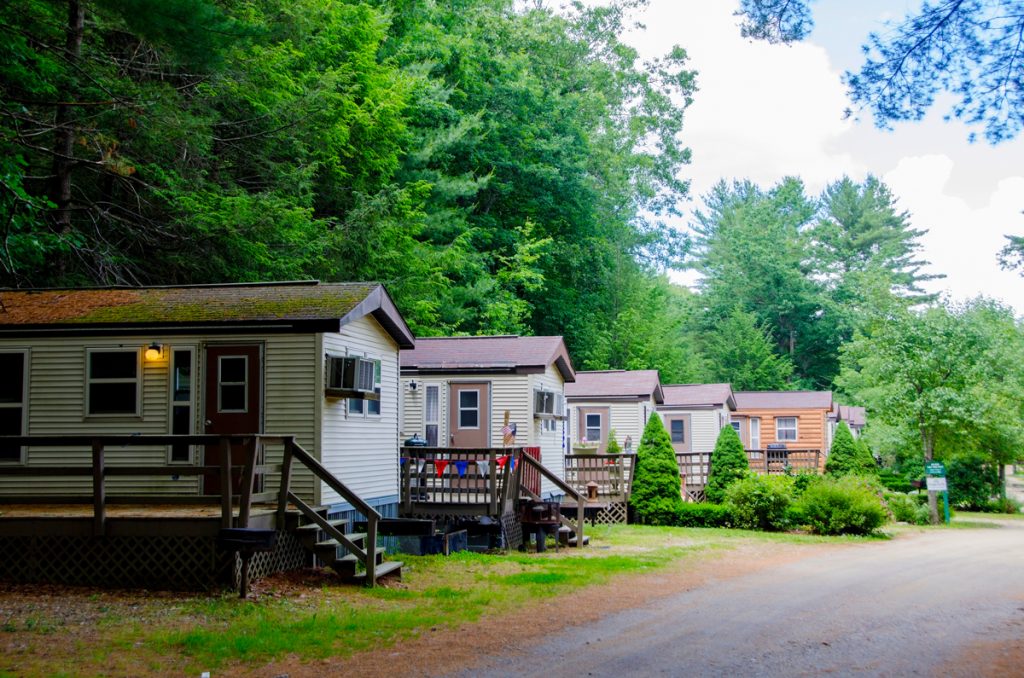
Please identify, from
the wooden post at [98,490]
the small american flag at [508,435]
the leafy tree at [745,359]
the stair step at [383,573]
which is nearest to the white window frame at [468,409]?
the small american flag at [508,435]

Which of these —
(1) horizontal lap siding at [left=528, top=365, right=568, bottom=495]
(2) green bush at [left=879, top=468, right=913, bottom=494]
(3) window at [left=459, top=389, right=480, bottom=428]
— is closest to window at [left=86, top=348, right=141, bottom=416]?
(3) window at [left=459, top=389, right=480, bottom=428]

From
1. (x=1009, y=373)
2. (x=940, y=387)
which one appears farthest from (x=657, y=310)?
(x=940, y=387)

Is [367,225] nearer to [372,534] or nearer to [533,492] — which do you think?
[533,492]

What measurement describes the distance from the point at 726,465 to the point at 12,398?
18.0 meters

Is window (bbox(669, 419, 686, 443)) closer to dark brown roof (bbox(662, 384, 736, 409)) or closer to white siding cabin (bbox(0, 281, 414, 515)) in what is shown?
dark brown roof (bbox(662, 384, 736, 409))

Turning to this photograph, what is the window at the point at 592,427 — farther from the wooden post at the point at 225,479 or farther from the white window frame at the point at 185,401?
the wooden post at the point at 225,479

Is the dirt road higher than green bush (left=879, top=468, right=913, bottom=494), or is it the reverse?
the dirt road

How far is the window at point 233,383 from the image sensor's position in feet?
43.9

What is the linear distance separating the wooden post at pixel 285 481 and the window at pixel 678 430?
25839 millimetres

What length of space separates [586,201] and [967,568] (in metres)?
30.3

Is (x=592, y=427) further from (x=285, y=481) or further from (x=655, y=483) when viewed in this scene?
(x=285, y=481)

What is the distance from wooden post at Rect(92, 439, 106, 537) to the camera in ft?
35.4

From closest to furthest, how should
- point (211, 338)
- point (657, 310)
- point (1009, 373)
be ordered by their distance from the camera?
1. point (211, 338)
2. point (1009, 373)
3. point (657, 310)

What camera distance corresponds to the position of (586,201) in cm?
4403
